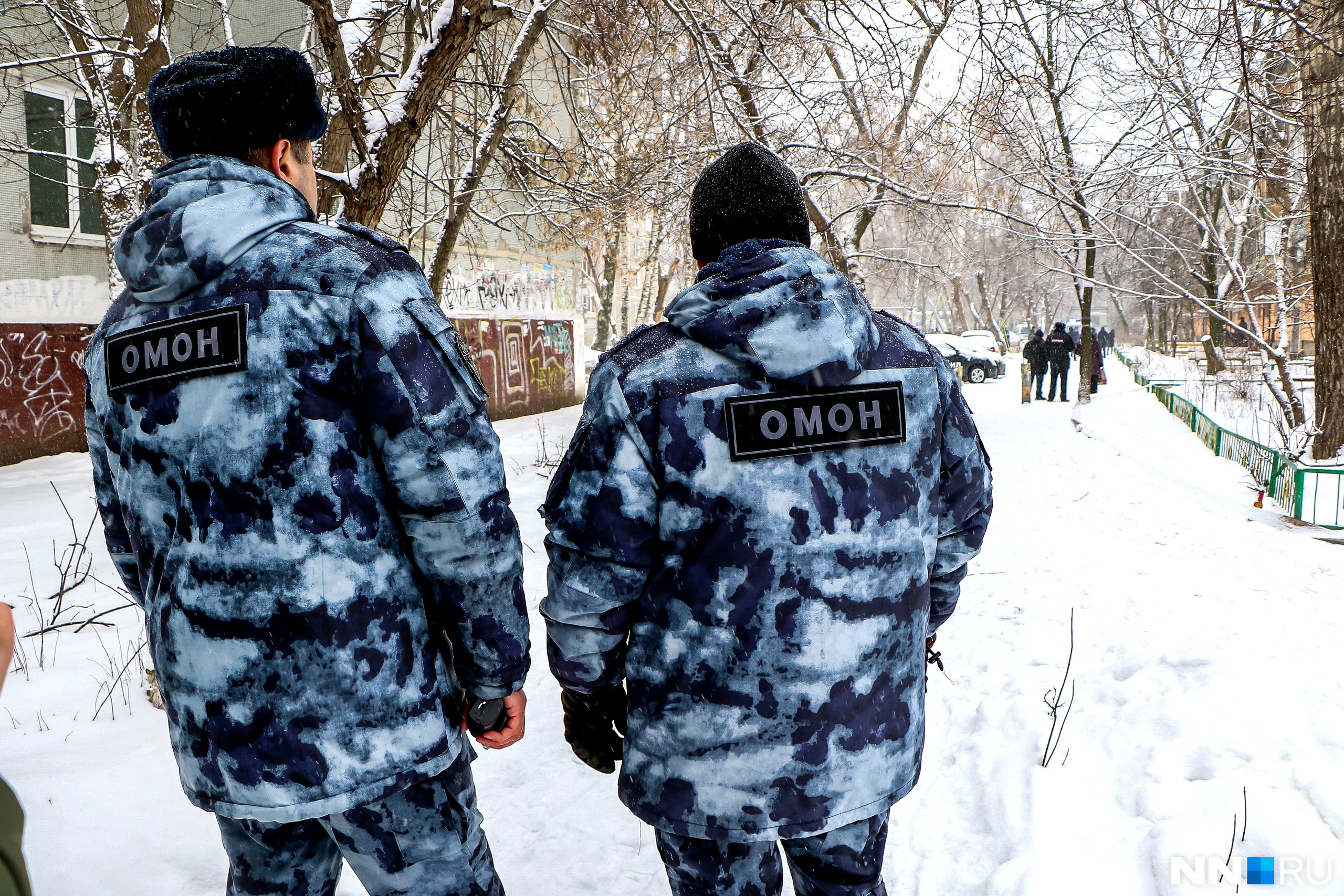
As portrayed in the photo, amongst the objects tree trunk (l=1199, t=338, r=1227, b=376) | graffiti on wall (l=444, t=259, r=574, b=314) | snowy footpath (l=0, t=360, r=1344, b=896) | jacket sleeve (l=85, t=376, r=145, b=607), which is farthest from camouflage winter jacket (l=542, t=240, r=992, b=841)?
tree trunk (l=1199, t=338, r=1227, b=376)

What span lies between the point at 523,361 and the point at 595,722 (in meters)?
14.1

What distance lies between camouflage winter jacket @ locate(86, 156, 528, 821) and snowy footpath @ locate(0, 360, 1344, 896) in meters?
1.27

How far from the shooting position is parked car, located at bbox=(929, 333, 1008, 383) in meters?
27.2

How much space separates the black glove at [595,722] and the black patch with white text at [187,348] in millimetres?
906

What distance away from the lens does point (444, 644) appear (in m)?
1.58

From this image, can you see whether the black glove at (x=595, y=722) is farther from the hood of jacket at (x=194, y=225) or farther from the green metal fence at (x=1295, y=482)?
the green metal fence at (x=1295, y=482)

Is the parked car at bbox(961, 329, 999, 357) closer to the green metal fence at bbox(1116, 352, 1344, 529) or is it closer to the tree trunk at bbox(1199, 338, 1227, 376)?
the tree trunk at bbox(1199, 338, 1227, 376)

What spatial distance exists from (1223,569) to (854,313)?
17.4 ft

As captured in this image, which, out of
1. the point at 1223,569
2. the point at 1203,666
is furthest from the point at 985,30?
the point at 1203,666

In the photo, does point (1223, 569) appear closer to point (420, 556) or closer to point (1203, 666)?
point (1203, 666)

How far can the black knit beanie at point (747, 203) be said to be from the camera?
1.60m

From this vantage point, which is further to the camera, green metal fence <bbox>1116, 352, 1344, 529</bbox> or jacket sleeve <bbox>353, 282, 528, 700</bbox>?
green metal fence <bbox>1116, 352, 1344, 529</bbox>

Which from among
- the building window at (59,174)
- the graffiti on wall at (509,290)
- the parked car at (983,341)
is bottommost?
the parked car at (983,341)

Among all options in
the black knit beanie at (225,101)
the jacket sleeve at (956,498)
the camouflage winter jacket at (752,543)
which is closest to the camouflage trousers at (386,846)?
the camouflage winter jacket at (752,543)
